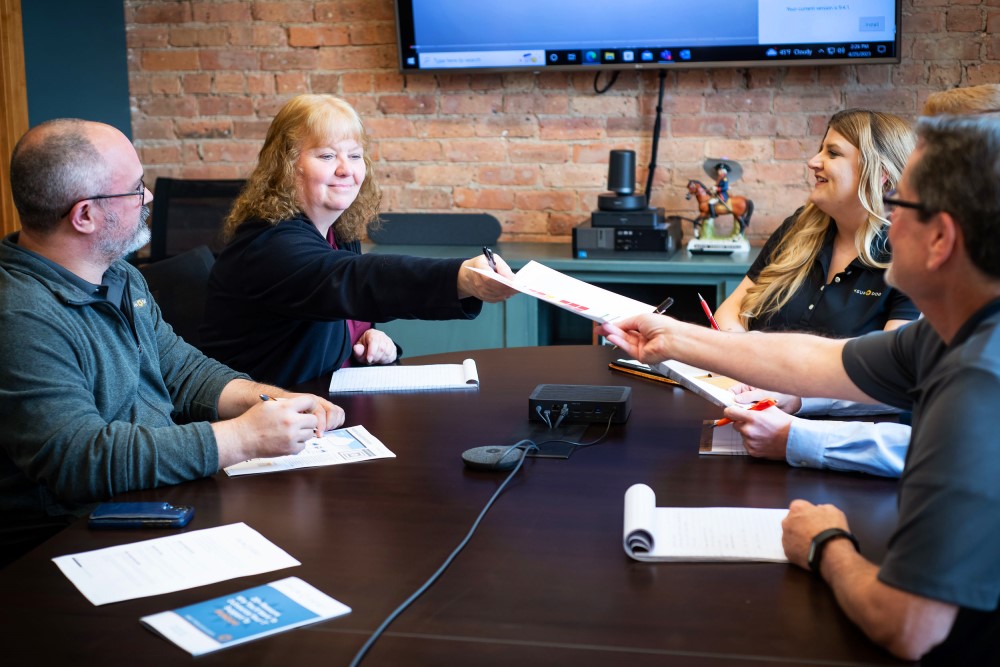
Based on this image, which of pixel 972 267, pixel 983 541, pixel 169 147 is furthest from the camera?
pixel 169 147

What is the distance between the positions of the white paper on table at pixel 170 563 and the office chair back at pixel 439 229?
2857 millimetres

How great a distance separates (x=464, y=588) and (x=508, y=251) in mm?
2834

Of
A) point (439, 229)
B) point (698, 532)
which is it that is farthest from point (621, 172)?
point (698, 532)

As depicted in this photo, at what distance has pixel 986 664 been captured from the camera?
3.86 feet

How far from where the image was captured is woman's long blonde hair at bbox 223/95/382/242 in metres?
2.48

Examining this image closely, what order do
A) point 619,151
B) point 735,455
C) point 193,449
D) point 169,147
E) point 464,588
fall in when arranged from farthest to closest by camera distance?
point 169,147
point 619,151
point 735,455
point 193,449
point 464,588

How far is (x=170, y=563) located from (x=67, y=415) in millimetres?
397

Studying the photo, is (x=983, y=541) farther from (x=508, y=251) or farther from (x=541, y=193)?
(x=541, y=193)

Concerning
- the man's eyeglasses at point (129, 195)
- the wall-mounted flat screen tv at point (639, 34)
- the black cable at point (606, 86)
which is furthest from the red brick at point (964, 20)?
the man's eyeglasses at point (129, 195)

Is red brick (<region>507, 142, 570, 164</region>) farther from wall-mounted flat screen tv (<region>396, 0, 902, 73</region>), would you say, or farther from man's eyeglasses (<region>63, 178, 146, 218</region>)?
man's eyeglasses (<region>63, 178, 146, 218</region>)

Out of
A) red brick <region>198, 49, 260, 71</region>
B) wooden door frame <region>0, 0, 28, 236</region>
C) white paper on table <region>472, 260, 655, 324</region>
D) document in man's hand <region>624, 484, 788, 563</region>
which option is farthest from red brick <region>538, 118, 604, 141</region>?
document in man's hand <region>624, 484, 788, 563</region>

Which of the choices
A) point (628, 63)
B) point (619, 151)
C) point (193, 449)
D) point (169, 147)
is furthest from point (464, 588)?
point (169, 147)

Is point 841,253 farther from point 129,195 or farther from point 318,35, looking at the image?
point 318,35

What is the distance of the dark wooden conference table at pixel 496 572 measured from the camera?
3.73 ft
